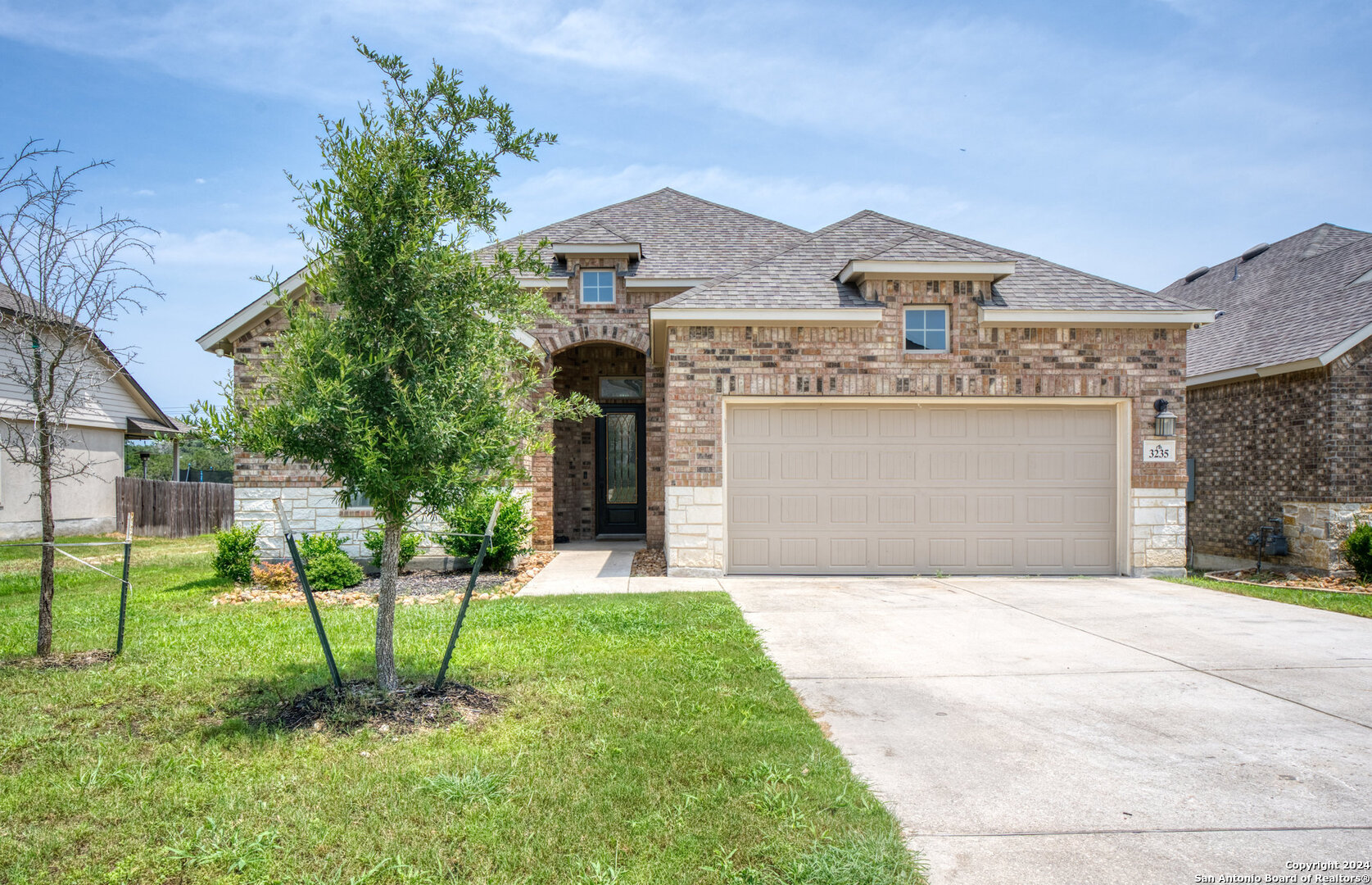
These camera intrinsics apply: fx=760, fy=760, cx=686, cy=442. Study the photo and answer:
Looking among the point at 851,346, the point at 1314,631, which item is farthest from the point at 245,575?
the point at 1314,631

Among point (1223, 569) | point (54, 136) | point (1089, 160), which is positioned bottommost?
point (1223, 569)

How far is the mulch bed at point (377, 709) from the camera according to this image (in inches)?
176

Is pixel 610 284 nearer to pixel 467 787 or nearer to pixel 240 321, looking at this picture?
pixel 240 321

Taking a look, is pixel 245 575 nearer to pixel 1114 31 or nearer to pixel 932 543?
pixel 932 543

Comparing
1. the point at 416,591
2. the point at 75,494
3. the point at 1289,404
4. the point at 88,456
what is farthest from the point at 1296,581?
the point at 88,456

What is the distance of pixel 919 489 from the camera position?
428 inches

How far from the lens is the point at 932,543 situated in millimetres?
10914

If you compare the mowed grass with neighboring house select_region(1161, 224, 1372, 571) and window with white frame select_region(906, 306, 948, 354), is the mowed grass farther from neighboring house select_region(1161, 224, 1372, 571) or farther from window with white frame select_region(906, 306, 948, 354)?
neighboring house select_region(1161, 224, 1372, 571)

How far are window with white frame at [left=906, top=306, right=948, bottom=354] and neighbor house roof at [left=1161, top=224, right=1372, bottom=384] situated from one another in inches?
229

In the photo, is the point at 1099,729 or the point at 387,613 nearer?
the point at 1099,729

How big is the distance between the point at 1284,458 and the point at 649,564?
10.6 m

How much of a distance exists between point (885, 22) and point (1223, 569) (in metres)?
11.4

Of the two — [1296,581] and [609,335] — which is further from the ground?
[609,335]

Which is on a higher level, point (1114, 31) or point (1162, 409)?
point (1114, 31)
